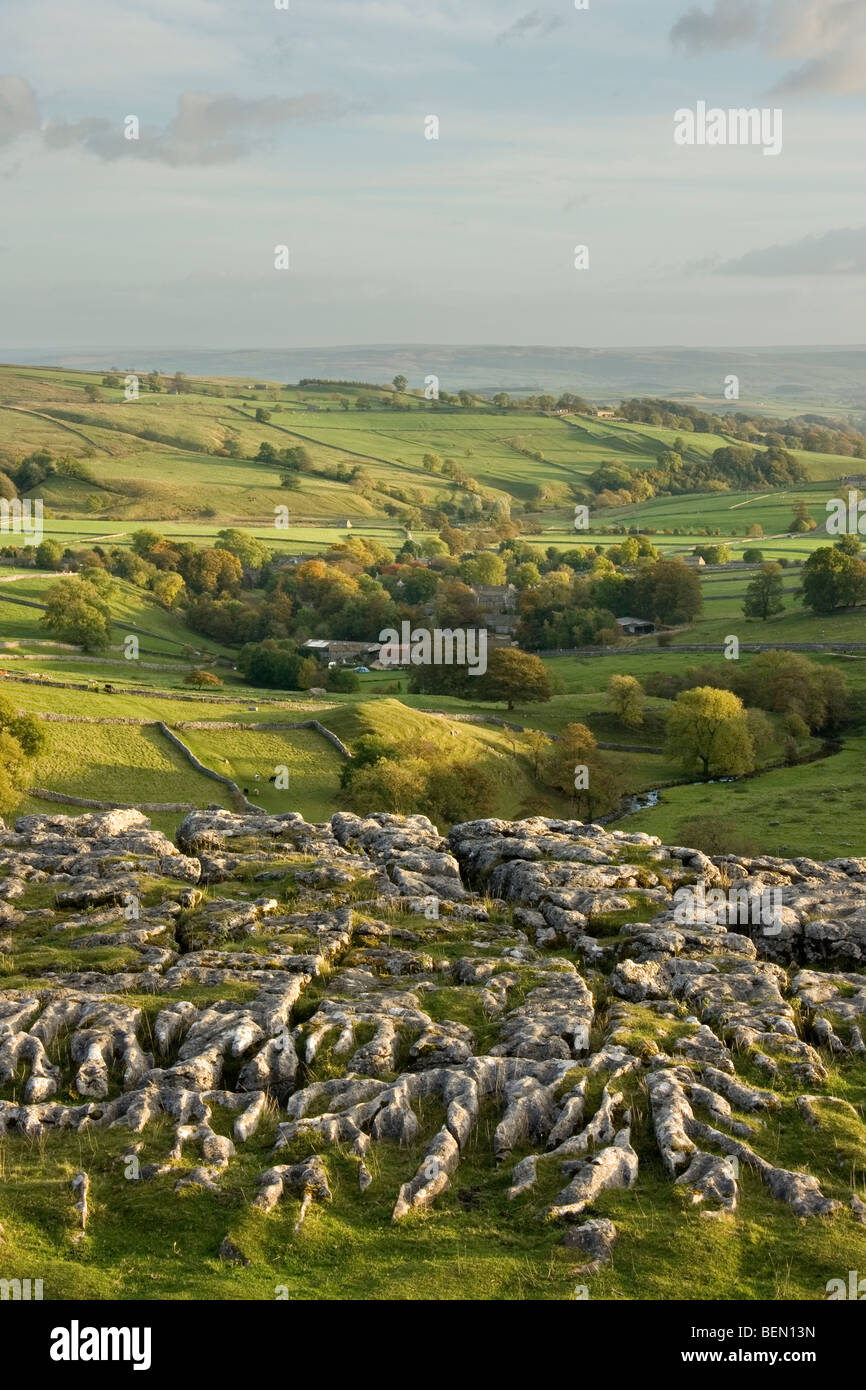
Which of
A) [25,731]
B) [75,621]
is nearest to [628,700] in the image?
[25,731]

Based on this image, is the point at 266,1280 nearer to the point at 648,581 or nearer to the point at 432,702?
the point at 432,702

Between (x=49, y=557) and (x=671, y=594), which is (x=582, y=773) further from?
(x=49, y=557)

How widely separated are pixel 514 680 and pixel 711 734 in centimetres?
2587

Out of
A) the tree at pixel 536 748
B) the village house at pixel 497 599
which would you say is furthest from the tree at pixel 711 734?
the village house at pixel 497 599

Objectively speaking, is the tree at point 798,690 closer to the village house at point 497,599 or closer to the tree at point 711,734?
the tree at point 711,734

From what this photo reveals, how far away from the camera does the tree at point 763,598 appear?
6166 inches

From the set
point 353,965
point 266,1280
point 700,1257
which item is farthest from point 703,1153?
point 353,965

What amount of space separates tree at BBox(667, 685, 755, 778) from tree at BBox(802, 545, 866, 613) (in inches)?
2209

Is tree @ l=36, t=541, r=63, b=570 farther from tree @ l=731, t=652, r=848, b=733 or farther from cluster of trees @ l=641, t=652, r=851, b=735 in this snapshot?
tree @ l=731, t=652, r=848, b=733

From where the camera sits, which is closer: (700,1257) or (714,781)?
(700,1257)

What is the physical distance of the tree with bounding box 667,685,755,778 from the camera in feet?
333

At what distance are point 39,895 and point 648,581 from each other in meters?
142

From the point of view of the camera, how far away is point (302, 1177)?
23.4 metres

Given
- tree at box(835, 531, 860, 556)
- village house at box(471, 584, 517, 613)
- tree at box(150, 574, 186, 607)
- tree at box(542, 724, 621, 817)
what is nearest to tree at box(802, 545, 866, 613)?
tree at box(835, 531, 860, 556)
